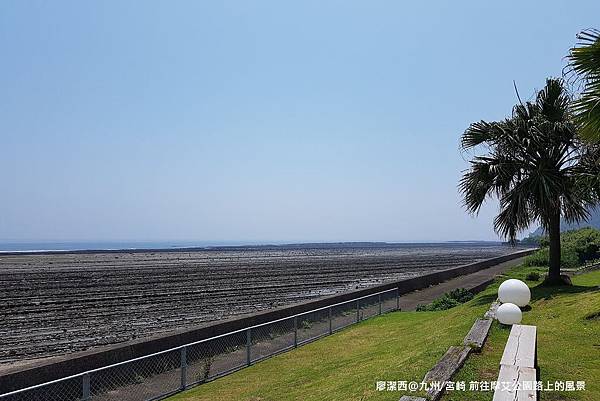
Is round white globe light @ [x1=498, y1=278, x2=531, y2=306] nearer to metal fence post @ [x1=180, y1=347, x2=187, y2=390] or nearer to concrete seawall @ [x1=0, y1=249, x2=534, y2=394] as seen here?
metal fence post @ [x1=180, y1=347, x2=187, y2=390]

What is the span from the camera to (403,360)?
8242 mm

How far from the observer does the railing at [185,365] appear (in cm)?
780

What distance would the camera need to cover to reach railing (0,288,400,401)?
7.80 metres

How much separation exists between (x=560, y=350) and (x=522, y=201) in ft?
29.3

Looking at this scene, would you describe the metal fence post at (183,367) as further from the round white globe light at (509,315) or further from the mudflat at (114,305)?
the mudflat at (114,305)

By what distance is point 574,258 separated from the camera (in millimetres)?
32281

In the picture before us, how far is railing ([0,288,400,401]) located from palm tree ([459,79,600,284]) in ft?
20.6

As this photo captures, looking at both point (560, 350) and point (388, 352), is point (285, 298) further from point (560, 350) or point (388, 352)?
point (560, 350)

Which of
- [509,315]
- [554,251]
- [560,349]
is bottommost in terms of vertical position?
[560,349]

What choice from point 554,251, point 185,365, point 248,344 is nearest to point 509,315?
point 248,344

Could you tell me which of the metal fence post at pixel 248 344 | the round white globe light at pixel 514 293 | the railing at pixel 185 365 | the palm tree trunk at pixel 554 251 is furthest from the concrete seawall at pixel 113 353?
the palm tree trunk at pixel 554 251

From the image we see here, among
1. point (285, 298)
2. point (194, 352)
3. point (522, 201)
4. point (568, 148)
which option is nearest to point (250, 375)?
point (194, 352)

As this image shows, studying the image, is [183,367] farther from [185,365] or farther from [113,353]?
[113,353]

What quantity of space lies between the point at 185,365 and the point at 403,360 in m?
4.26
